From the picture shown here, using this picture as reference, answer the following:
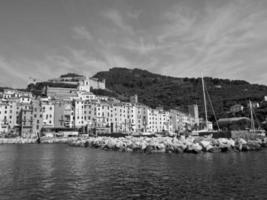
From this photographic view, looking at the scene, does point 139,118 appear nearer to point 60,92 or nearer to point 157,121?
point 157,121

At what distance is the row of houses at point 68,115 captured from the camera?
9881 cm

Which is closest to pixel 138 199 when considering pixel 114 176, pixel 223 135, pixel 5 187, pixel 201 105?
pixel 114 176

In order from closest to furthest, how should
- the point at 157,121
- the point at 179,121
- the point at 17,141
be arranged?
1. the point at 17,141
2. the point at 157,121
3. the point at 179,121

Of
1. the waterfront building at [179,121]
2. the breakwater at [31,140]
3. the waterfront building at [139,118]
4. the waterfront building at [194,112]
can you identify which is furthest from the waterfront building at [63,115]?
the waterfront building at [194,112]

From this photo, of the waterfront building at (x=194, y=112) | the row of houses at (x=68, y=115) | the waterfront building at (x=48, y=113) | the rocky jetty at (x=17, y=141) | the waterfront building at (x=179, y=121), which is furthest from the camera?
the waterfront building at (x=194, y=112)

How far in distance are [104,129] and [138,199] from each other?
9232cm

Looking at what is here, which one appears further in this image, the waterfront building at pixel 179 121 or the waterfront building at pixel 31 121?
the waterfront building at pixel 179 121

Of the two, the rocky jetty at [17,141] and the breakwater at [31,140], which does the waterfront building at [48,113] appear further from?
the rocky jetty at [17,141]

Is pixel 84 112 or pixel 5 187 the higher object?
pixel 84 112

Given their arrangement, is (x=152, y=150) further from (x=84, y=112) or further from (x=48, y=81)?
(x=48, y=81)

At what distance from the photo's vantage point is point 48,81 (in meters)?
160

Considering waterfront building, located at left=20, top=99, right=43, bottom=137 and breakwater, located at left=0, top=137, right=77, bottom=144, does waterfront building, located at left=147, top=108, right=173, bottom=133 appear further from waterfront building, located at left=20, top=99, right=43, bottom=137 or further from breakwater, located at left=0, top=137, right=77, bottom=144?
waterfront building, located at left=20, top=99, right=43, bottom=137

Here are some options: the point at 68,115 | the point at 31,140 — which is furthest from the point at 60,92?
the point at 31,140

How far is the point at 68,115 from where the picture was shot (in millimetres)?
104750
